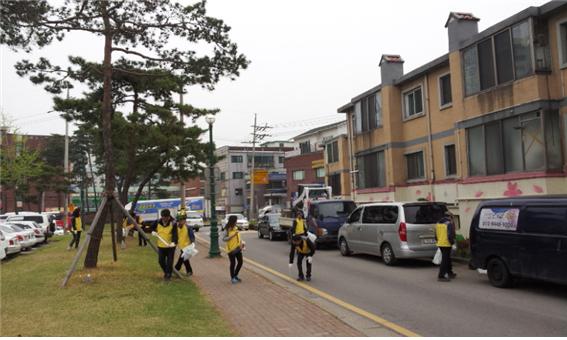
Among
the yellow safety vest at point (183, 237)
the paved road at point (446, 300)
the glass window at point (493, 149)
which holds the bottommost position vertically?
the paved road at point (446, 300)

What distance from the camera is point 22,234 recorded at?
20.1m

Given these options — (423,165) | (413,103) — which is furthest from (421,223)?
(413,103)

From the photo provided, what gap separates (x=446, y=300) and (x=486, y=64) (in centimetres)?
1001

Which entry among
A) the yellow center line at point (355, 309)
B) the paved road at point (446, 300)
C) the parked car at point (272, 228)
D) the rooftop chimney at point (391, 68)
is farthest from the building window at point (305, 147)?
Answer: the yellow center line at point (355, 309)

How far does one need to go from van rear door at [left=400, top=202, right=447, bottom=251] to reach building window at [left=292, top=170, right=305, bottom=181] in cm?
Result: 4919

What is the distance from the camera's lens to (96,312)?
7.71 m

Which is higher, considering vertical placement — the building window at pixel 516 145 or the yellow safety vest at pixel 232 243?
the building window at pixel 516 145

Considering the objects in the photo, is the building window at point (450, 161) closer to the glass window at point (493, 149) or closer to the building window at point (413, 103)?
the building window at point (413, 103)

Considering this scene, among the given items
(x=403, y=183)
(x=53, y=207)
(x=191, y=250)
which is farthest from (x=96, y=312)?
(x=53, y=207)

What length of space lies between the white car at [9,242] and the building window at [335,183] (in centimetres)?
2227

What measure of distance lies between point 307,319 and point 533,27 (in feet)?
38.4

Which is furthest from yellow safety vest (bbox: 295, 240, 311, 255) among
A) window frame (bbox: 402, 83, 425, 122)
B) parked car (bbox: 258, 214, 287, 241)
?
parked car (bbox: 258, 214, 287, 241)

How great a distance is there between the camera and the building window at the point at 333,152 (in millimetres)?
36619

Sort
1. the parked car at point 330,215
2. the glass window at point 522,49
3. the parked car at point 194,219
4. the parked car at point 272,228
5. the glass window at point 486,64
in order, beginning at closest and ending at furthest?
the glass window at point 522,49 → the glass window at point 486,64 → the parked car at point 330,215 → the parked car at point 272,228 → the parked car at point 194,219
